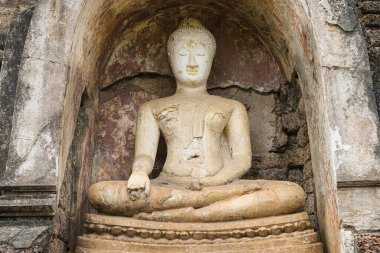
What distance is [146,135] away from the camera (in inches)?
183

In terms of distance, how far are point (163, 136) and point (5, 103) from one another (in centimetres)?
135

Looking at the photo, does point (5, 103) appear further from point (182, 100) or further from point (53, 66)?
point (182, 100)

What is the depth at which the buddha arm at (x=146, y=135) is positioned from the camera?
455 centimetres

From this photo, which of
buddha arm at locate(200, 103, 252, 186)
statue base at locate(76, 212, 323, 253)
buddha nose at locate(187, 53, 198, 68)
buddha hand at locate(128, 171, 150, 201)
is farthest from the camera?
buddha nose at locate(187, 53, 198, 68)

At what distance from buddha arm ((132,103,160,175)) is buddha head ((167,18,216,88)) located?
1.33ft

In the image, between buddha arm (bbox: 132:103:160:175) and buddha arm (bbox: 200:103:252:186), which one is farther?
buddha arm (bbox: 132:103:160:175)

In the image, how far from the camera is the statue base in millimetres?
3636

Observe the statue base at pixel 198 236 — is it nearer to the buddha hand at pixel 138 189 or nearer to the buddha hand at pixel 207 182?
the buddha hand at pixel 138 189

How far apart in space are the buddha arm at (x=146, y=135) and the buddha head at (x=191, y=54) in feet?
1.33

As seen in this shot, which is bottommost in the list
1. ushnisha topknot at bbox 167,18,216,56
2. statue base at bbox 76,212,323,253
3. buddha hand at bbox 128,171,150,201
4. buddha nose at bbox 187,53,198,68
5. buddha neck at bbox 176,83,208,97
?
statue base at bbox 76,212,323,253

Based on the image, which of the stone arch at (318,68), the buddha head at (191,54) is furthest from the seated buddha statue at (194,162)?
the stone arch at (318,68)

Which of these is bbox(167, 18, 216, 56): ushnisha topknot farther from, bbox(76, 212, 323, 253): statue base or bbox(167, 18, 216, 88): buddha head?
bbox(76, 212, 323, 253): statue base

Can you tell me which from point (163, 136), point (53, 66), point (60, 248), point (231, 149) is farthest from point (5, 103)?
point (231, 149)

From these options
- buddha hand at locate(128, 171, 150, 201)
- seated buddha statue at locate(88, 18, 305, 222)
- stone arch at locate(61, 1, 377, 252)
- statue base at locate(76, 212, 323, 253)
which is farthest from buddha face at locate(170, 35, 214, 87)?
statue base at locate(76, 212, 323, 253)
